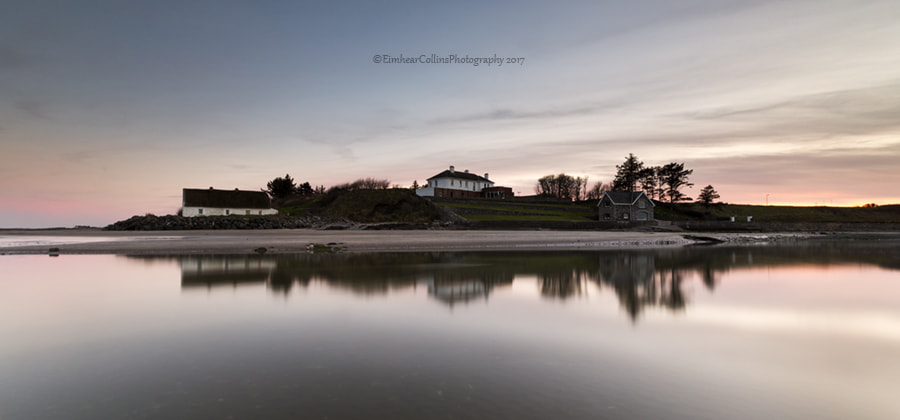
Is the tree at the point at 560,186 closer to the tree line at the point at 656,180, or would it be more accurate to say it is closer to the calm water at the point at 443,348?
the tree line at the point at 656,180

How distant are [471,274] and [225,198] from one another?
173 feet

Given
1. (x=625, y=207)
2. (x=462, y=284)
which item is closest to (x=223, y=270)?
(x=462, y=284)

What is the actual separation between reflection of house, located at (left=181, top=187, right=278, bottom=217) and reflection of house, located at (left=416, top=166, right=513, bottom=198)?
2308 centimetres

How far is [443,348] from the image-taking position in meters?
7.47

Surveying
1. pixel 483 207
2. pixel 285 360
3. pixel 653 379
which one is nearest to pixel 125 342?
pixel 285 360

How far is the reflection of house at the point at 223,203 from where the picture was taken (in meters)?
57.4

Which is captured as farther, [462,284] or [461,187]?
[461,187]

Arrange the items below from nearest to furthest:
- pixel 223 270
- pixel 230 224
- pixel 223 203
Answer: pixel 223 270 → pixel 230 224 → pixel 223 203

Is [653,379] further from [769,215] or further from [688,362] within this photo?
[769,215]

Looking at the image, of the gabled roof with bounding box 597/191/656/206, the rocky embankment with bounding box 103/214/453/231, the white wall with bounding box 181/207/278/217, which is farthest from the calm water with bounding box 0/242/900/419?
the gabled roof with bounding box 597/191/656/206

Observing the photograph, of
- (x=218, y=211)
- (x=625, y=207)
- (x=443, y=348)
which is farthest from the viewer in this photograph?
(x=625, y=207)

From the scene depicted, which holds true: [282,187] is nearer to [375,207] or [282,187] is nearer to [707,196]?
[375,207]

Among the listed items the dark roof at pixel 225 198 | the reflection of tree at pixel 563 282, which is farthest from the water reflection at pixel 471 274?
the dark roof at pixel 225 198

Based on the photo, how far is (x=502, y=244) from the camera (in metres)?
33.3
